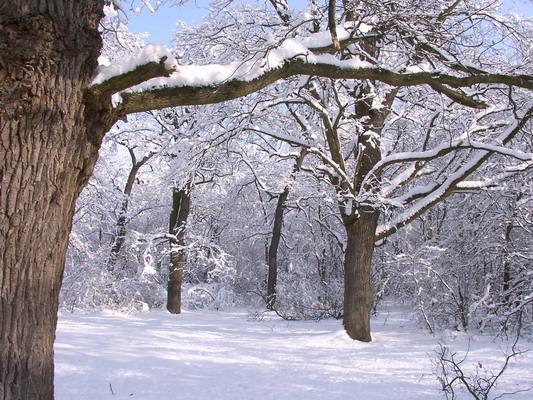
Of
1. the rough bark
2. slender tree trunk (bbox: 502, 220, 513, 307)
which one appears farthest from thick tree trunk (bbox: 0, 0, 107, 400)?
the rough bark

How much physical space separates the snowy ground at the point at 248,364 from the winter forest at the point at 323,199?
48 millimetres

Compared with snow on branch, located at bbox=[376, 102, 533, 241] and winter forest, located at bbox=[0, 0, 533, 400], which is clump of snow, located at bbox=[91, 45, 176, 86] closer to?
winter forest, located at bbox=[0, 0, 533, 400]

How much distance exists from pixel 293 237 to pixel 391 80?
19910 mm

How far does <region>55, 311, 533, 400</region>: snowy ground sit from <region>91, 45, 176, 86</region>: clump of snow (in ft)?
11.5

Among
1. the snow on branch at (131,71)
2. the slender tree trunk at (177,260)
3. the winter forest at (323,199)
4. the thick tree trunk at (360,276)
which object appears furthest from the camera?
the slender tree trunk at (177,260)

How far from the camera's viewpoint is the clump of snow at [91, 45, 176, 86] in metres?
2.53

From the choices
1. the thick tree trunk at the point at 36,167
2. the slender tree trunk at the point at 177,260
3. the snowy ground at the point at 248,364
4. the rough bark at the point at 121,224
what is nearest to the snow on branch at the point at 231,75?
the thick tree trunk at the point at 36,167

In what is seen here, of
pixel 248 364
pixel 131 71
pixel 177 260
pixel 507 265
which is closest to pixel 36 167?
pixel 131 71

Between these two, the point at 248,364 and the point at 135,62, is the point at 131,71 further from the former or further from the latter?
the point at 248,364

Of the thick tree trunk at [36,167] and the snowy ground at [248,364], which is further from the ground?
the thick tree trunk at [36,167]

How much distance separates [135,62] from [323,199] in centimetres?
880

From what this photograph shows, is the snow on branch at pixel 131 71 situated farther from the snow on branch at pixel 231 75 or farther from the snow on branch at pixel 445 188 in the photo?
the snow on branch at pixel 445 188

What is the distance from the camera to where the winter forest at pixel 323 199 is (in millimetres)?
2980

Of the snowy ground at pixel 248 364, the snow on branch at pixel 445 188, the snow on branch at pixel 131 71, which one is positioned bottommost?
the snowy ground at pixel 248 364
